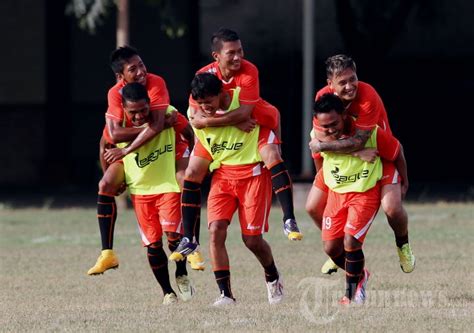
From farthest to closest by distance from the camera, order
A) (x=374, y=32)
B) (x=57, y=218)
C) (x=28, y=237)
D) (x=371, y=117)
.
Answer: (x=374, y=32), (x=57, y=218), (x=28, y=237), (x=371, y=117)

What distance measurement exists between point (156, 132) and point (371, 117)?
175 cm

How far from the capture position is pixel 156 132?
11.0 metres

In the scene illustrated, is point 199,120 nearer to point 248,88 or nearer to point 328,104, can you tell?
point 248,88

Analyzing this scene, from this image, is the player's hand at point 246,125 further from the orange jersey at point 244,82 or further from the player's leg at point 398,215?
the player's leg at point 398,215

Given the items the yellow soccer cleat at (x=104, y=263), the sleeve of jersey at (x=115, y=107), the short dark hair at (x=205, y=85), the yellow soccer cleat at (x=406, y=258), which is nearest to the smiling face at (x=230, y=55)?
the short dark hair at (x=205, y=85)

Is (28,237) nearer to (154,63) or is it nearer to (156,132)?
(156,132)

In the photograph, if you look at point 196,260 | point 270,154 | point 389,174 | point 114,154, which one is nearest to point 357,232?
point 389,174

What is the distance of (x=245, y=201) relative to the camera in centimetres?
1084

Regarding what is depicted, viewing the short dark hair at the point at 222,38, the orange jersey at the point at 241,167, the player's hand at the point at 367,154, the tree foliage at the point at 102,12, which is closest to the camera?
the player's hand at the point at 367,154

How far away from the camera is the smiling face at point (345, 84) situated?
34.3ft

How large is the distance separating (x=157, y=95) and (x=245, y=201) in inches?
45.4

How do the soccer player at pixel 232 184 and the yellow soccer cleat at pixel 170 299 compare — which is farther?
the yellow soccer cleat at pixel 170 299

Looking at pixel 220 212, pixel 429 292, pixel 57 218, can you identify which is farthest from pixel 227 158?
pixel 57 218

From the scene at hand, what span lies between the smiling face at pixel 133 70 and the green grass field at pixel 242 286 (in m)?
1.84
